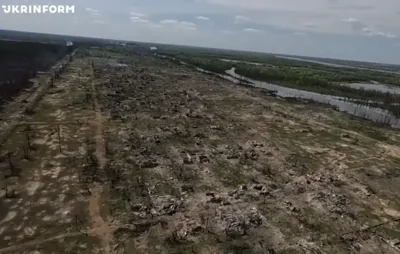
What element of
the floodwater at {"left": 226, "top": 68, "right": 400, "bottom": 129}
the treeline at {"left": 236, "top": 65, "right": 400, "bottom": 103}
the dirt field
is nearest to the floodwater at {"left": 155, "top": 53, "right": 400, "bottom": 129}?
the floodwater at {"left": 226, "top": 68, "right": 400, "bottom": 129}

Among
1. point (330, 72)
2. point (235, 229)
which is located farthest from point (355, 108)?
point (330, 72)

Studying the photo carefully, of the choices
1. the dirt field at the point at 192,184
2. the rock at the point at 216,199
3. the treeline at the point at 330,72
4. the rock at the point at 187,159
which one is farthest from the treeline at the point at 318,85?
the rock at the point at 216,199

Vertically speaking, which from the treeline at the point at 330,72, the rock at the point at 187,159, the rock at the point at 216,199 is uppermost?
the treeline at the point at 330,72

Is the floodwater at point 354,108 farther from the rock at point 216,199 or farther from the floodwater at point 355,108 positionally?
the rock at point 216,199

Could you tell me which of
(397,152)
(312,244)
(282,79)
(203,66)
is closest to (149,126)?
(312,244)

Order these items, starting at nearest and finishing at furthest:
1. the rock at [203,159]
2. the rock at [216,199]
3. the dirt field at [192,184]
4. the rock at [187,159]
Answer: the dirt field at [192,184] < the rock at [216,199] < the rock at [187,159] < the rock at [203,159]

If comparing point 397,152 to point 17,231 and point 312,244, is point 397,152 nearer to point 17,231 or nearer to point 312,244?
point 312,244

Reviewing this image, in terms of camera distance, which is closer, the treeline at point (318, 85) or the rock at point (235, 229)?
the rock at point (235, 229)

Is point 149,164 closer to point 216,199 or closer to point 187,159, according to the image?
point 187,159
